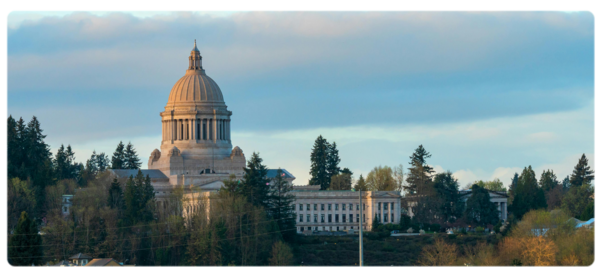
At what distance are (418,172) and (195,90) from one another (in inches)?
1208

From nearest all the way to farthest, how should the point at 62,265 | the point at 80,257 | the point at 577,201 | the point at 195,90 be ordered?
the point at 62,265
the point at 80,257
the point at 577,201
the point at 195,90

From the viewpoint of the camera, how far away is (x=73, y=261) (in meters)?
88.8

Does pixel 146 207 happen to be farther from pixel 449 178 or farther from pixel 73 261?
pixel 449 178

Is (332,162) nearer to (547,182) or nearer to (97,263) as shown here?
(547,182)

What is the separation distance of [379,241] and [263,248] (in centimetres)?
1647

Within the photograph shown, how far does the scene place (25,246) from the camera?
78125 mm

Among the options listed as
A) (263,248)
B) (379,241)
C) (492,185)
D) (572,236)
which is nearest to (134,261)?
(263,248)

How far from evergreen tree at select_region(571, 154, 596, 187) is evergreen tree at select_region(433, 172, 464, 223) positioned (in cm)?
3638

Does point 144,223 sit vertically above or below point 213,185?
below

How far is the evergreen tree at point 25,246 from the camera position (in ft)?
255

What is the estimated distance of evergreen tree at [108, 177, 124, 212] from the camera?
103938 millimetres

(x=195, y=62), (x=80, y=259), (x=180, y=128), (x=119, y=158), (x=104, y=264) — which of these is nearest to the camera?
(x=104, y=264)

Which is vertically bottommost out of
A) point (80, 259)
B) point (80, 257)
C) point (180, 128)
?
point (80, 259)

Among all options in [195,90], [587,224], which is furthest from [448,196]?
[195,90]
